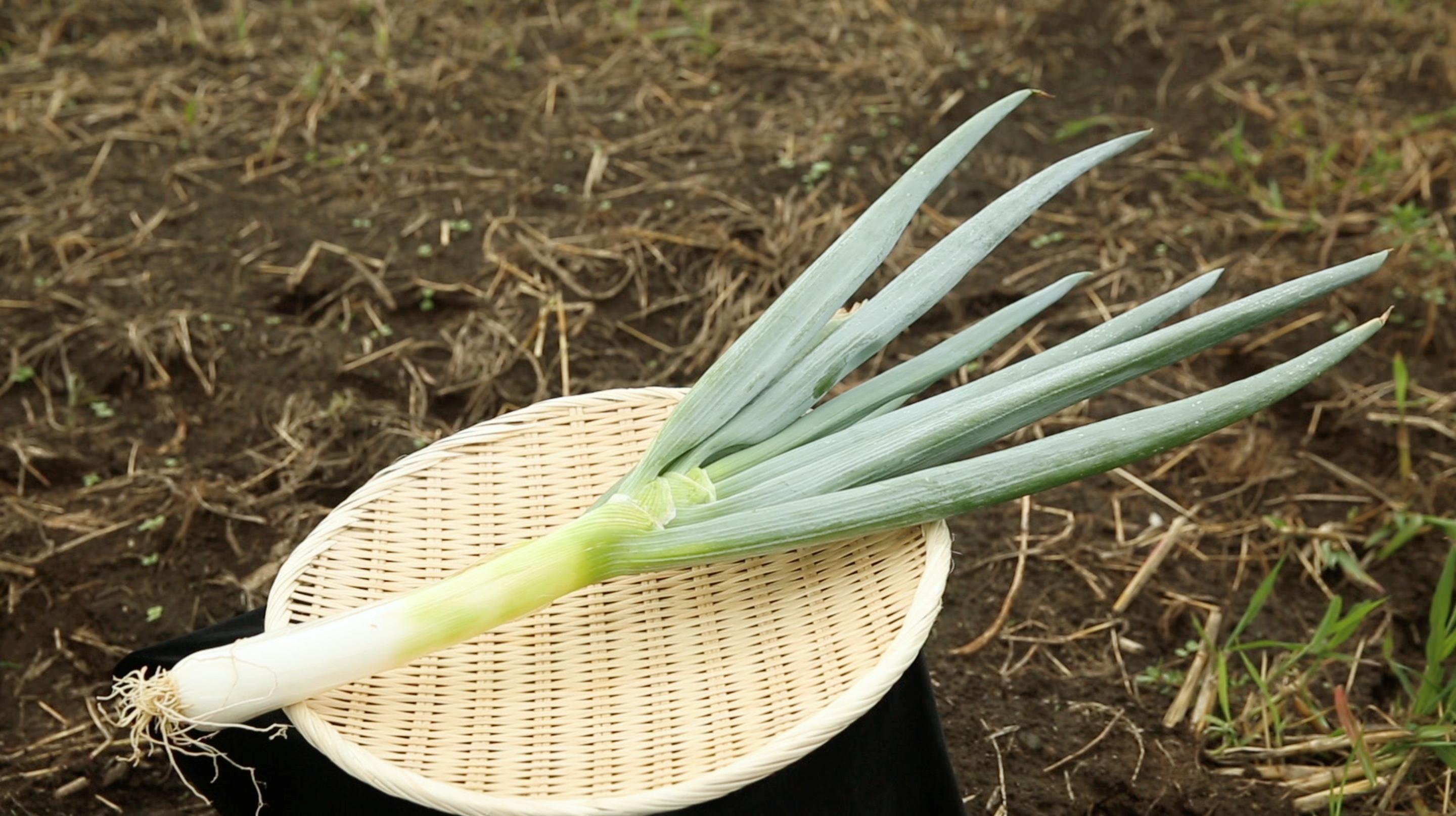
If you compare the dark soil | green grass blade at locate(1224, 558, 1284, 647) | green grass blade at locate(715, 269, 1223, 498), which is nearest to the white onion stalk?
green grass blade at locate(715, 269, 1223, 498)

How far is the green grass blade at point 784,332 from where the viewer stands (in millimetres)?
1461

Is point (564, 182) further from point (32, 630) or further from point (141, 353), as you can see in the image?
point (32, 630)

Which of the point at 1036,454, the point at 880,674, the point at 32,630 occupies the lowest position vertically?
the point at 32,630

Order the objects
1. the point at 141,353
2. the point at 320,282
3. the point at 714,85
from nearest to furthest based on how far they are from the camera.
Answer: the point at 141,353 < the point at 320,282 < the point at 714,85

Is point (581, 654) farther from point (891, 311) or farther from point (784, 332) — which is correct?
point (891, 311)

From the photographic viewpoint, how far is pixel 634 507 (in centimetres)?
141

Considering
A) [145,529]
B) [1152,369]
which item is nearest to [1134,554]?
[1152,369]

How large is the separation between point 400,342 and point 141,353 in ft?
1.75

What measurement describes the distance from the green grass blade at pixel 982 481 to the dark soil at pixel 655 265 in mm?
648

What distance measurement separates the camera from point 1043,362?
4.75ft

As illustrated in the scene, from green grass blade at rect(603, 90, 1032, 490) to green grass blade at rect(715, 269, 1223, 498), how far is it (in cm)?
8

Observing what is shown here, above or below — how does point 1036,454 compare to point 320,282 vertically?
above

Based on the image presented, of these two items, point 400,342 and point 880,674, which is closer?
point 880,674

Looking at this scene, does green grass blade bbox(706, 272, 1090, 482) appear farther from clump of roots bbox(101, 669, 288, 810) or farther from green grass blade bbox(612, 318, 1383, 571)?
clump of roots bbox(101, 669, 288, 810)
